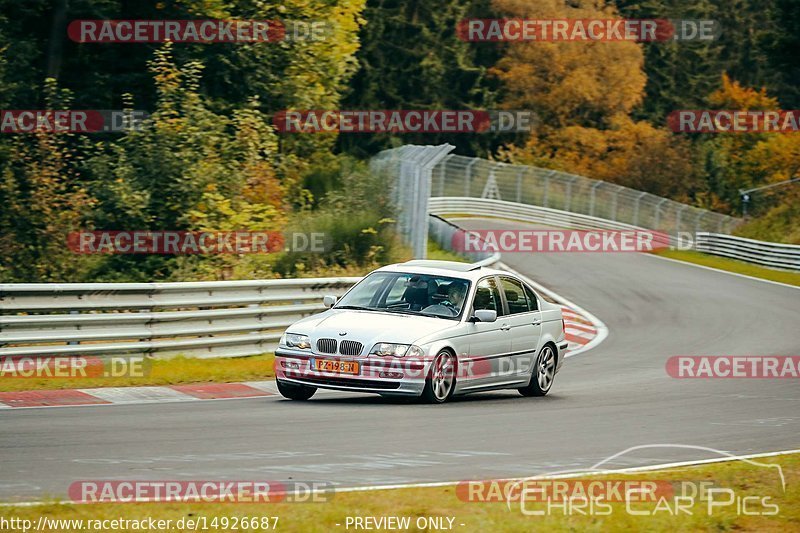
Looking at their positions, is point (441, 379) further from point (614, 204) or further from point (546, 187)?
point (614, 204)

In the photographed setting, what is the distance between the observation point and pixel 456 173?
5844 centimetres

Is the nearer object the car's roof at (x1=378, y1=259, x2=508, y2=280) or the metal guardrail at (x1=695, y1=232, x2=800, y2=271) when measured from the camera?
the car's roof at (x1=378, y1=259, x2=508, y2=280)

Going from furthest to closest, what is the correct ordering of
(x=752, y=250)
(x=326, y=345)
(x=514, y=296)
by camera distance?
(x=752, y=250), (x=514, y=296), (x=326, y=345)

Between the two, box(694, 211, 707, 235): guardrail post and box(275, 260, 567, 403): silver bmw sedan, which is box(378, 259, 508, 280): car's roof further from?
box(694, 211, 707, 235): guardrail post

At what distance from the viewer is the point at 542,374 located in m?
15.3

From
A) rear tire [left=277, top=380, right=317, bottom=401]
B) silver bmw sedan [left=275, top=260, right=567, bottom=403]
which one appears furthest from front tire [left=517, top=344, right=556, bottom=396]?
rear tire [left=277, top=380, right=317, bottom=401]

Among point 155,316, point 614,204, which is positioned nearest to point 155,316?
point 155,316

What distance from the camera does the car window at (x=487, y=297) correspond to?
14.5m

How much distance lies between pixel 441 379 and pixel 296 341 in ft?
5.08

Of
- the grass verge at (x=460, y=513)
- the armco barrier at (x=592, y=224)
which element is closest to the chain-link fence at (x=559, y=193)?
the armco barrier at (x=592, y=224)

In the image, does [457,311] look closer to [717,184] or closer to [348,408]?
[348,408]

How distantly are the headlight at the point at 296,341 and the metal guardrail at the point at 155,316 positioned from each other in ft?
10.1

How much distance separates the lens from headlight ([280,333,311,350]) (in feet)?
43.7

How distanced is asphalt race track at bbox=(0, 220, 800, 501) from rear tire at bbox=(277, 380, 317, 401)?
0.62 feet
